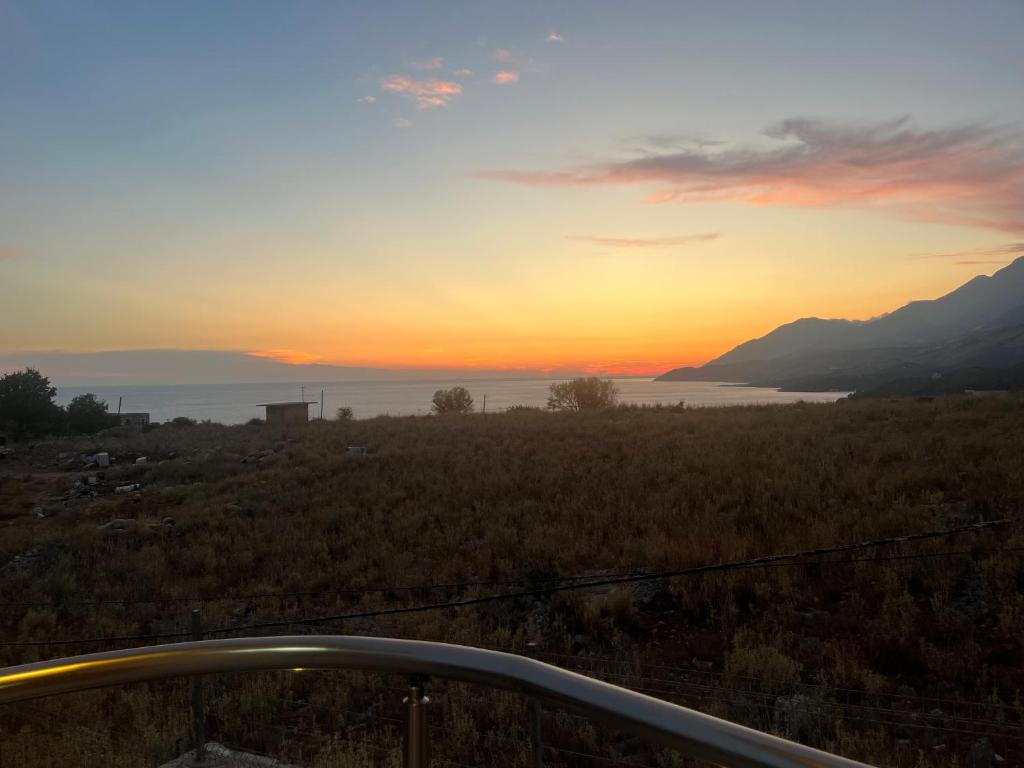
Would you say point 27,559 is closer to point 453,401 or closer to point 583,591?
point 583,591

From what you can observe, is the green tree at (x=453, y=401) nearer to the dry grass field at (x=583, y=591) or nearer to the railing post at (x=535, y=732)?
the dry grass field at (x=583, y=591)

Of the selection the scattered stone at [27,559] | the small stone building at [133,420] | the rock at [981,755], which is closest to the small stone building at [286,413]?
the small stone building at [133,420]

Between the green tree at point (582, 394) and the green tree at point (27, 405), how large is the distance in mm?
29498

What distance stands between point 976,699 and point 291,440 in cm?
2365

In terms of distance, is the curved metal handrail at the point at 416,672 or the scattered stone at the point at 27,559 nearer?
the curved metal handrail at the point at 416,672

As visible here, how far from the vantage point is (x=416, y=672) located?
49.8 inches

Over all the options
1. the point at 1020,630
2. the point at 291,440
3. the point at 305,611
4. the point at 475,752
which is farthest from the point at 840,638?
the point at 291,440

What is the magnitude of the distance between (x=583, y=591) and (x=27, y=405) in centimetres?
3871

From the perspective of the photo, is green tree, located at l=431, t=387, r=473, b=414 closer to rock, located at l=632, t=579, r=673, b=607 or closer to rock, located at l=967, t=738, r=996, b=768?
rock, located at l=632, t=579, r=673, b=607

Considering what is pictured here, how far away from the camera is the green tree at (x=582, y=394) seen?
1634 inches

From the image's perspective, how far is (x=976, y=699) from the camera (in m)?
5.17

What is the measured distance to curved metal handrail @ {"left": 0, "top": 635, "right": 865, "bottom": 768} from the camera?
0.96 m

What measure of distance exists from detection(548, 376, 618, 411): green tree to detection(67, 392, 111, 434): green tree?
2805 centimetres

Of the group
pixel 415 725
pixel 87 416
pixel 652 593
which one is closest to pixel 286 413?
pixel 87 416
